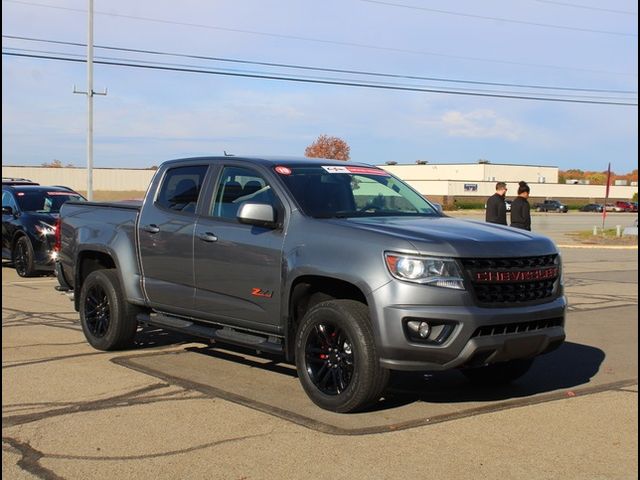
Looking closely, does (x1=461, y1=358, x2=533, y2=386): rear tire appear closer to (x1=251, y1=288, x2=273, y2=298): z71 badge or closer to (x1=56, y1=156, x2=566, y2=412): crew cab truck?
(x1=56, y1=156, x2=566, y2=412): crew cab truck

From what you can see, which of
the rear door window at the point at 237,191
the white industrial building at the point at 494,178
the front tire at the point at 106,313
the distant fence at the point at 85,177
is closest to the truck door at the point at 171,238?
the rear door window at the point at 237,191

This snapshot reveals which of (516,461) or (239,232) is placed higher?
(239,232)

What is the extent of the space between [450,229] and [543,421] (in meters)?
1.53

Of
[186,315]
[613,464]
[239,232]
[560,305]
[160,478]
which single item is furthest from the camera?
[186,315]

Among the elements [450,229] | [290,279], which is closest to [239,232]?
[290,279]

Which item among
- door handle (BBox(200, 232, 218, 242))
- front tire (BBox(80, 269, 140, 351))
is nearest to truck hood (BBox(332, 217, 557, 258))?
door handle (BBox(200, 232, 218, 242))

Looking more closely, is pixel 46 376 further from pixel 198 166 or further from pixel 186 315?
pixel 198 166

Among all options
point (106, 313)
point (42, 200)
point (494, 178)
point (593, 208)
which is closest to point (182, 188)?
point (106, 313)

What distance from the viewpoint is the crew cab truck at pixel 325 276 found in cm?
550

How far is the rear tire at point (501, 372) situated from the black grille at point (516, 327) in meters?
0.78

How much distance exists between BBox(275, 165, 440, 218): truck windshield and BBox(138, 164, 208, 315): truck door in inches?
42.3

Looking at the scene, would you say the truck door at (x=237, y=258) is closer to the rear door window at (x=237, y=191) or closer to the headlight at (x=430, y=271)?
the rear door window at (x=237, y=191)

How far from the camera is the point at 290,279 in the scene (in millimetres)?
6172

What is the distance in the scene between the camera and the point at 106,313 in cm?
818
